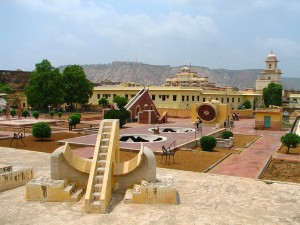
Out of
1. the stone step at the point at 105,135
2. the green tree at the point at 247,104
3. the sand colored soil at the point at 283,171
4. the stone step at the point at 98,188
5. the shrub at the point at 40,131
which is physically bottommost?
the sand colored soil at the point at 283,171

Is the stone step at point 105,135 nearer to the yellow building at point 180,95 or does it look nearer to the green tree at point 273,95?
the yellow building at point 180,95

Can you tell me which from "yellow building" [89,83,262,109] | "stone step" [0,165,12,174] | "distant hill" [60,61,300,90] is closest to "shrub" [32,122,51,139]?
"stone step" [0,165,12,174]

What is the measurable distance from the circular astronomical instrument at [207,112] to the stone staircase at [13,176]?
75.5 ft

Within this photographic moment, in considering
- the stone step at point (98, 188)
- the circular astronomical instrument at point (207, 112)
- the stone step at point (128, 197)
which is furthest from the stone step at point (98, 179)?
the circular astronomical instrument at point (207, 112)

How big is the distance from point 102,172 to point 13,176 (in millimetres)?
3355

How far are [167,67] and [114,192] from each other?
167887mm

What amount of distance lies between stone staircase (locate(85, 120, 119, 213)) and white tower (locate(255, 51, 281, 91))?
60882 mm

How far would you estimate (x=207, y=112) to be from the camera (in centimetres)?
3278

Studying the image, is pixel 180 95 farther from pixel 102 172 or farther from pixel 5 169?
pixel 102 172

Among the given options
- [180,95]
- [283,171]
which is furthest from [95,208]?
[180,95]

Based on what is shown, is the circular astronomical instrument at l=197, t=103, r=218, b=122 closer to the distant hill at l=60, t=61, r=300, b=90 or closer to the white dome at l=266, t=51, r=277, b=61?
the white dome at l=266, t=51, r=277, b=61

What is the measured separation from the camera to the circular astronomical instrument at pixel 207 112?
106 feet

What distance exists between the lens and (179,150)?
60.5ft

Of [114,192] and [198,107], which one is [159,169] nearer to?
[114,192]
